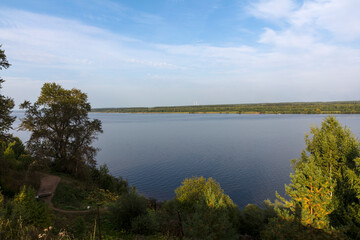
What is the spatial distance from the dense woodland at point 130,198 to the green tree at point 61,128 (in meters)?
0.13

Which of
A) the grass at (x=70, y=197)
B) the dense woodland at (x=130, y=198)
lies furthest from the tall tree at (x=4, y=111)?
the grass at (x=70, y=197)

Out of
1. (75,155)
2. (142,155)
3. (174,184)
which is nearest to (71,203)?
(75,155)

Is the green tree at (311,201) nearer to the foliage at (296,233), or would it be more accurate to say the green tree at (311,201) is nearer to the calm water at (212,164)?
the foliage at (296,233)

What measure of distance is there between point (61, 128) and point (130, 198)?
2059 centimetres

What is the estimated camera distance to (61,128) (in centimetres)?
3225

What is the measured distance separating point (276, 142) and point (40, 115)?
2657 inches

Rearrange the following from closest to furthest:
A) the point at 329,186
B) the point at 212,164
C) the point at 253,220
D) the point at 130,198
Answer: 1. the point at 329,186
2. the point at 130,198
3. the point at 253,220
4. the point at 212,164

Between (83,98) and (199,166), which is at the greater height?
(83,98)

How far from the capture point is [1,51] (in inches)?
806

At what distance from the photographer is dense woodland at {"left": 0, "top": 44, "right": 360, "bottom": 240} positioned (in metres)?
13.1

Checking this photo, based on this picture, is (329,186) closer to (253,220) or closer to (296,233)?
(296,233)

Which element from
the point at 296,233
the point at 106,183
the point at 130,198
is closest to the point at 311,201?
the point at 296,233

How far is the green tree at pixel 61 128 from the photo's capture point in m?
30.3

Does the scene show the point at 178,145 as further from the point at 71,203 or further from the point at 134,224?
the point at 134,224
